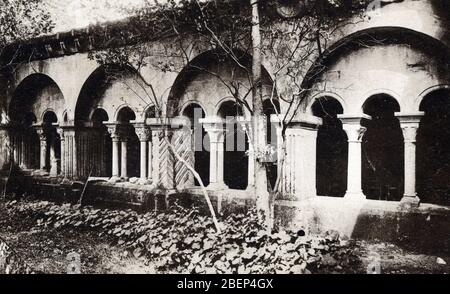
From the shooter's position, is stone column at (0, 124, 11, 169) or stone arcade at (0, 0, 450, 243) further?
stone column at (0, 124, 11, 169)

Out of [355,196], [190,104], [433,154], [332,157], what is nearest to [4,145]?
[190,104]

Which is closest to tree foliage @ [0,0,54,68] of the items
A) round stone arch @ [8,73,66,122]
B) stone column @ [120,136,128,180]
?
round stone arch @ [8,73,66,122]

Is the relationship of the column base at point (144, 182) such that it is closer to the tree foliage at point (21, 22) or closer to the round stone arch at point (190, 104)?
the round stone arch at point (190, 104)

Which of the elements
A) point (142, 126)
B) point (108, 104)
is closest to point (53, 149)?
point (108, 104)

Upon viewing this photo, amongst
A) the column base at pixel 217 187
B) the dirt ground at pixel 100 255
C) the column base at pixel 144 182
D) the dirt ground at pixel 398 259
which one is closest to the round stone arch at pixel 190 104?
the column base at pixel 217 187

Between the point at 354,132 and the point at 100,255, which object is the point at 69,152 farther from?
the point at 354,132

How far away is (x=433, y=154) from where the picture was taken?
8.38 m

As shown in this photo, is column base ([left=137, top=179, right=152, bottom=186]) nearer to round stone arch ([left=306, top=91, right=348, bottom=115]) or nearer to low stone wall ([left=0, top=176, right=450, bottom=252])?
low stone wall ([left=0, top=176, right=450, bottom=252])

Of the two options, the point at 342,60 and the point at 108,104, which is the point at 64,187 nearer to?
the point at 108,104

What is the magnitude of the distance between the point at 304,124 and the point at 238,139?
5.90 ft

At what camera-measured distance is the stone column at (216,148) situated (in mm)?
8523

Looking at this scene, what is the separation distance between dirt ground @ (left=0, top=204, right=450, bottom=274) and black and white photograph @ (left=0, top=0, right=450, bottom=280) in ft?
0.13

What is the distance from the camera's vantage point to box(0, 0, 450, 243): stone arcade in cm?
670

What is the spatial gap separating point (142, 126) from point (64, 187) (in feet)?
8.96
